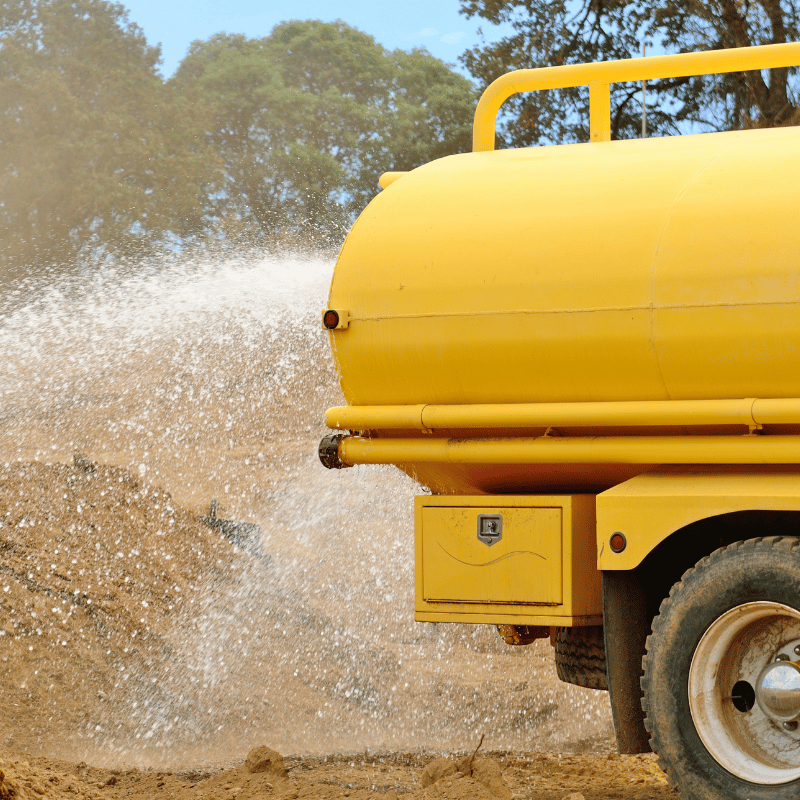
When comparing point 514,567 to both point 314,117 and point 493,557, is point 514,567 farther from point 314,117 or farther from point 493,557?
point 314,117

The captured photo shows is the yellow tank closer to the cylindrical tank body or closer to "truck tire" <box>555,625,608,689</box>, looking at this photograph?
the cylindrical tank body

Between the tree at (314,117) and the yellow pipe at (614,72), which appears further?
the tree at (314,117)

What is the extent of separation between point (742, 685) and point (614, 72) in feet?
8.10

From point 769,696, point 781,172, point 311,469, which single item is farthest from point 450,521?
point 311,469

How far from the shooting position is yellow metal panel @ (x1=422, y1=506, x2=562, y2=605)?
13.0 feet

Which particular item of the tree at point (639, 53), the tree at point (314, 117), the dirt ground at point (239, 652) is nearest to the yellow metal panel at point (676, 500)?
the dirt ground at point (239, 652)

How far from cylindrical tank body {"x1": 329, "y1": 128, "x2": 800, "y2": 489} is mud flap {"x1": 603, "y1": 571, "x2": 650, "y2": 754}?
2.16 ft

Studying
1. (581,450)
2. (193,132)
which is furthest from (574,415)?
(193,132)

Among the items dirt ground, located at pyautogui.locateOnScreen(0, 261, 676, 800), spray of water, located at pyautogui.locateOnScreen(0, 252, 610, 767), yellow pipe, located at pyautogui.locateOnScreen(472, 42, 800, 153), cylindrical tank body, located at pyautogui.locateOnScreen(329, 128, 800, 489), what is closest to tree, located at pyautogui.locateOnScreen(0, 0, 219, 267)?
spray of water, located at pyautogui.locateOnScreen(0, 252, 610, 767)

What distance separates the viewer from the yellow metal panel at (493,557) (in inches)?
156

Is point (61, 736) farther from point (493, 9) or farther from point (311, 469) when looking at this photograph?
point (493, 9)

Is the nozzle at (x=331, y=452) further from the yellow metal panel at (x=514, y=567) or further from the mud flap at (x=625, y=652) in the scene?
the mud flap at (x=625, y=652)

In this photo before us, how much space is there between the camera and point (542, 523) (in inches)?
157

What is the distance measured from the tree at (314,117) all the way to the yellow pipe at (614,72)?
1843 centimetres
